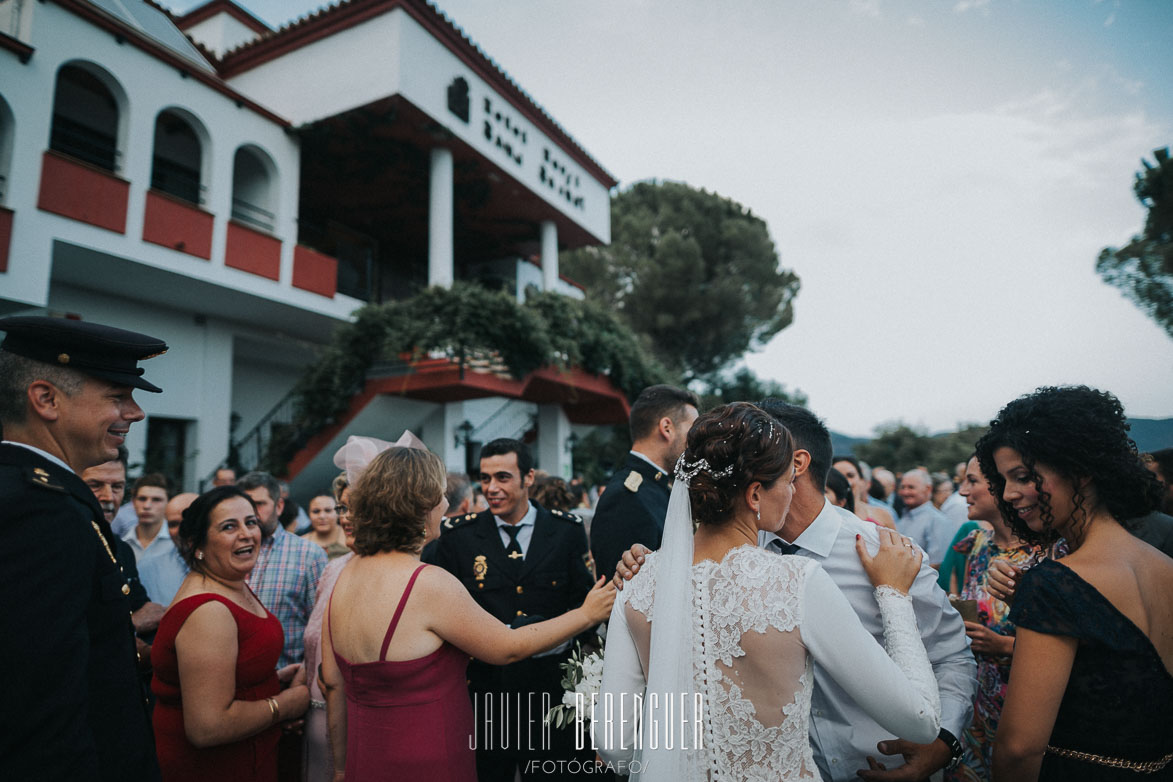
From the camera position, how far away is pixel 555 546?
378 centimetres

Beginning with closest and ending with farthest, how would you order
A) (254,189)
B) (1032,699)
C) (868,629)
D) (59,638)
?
1. (59,638)
2. (1032,699)
3. (868,629)
4. (254,189)

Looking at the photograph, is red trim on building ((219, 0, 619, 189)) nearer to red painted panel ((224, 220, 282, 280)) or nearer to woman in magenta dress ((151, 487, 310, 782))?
red painted panel ((224, 220, 282, 280))

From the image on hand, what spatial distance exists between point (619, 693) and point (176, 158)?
44.5ft

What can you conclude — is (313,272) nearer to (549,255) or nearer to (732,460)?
(549,255)

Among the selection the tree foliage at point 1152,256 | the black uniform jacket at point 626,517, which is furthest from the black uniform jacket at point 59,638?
the tree foliage at point 1152,256

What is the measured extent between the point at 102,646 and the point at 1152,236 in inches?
719

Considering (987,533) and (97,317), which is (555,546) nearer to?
(987,533)

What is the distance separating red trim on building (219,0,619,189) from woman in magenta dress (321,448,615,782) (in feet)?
39.0

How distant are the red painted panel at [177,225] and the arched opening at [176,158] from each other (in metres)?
1.31

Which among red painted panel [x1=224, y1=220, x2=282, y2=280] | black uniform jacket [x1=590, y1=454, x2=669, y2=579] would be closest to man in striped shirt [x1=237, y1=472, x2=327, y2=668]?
black uniform jacket [x1=590, y1=454, x2=669, y2=579]

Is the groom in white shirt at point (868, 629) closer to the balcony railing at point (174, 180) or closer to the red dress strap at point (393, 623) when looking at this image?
the red dress strap at point (393, 623)

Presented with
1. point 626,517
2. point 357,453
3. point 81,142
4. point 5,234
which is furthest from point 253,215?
point 626,517

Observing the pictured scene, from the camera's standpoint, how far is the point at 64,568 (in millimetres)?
1486

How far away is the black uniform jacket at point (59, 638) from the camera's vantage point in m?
1.37
